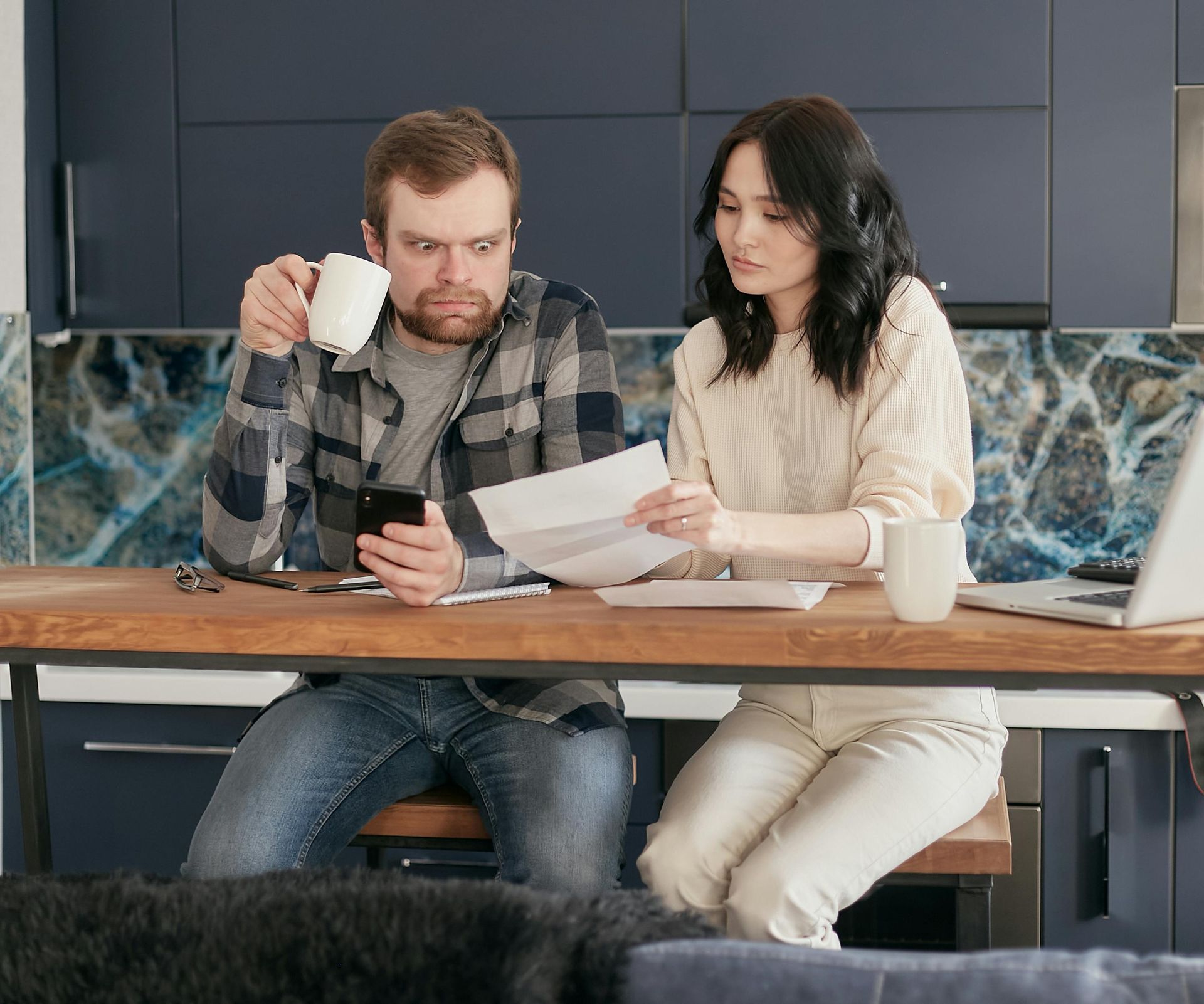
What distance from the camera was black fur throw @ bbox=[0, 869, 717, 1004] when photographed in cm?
79

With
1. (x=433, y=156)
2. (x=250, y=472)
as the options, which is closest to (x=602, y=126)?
(x=433, y=156)

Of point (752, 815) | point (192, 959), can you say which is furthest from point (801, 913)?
point (192, 959)

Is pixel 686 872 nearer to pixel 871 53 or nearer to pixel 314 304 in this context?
pixel 314 304

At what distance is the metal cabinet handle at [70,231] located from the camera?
8.86 feet

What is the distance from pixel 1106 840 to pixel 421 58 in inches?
82.0

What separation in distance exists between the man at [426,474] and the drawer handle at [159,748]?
0.77 m

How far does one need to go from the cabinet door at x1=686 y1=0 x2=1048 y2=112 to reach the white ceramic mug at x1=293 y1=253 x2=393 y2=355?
1317 millimetres

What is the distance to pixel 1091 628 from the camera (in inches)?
44.8

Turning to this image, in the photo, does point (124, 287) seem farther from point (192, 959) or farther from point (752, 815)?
point (192, 959)

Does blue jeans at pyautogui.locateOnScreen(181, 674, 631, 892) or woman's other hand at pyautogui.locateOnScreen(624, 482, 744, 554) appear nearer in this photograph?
woman's other hand at pyautogui.locateOnScreen(624, 482, 744, 554)

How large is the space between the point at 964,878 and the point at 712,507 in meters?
0.57

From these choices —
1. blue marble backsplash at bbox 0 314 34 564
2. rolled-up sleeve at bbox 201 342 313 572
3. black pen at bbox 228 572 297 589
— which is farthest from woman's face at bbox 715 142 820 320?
blue marble backsplash at bbox 0 314 34 564

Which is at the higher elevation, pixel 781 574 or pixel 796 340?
pixel 796 340

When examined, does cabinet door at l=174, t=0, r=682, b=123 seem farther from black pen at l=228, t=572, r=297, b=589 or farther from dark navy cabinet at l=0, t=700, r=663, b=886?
black pen at l=228, t=572, r=297, b=589
